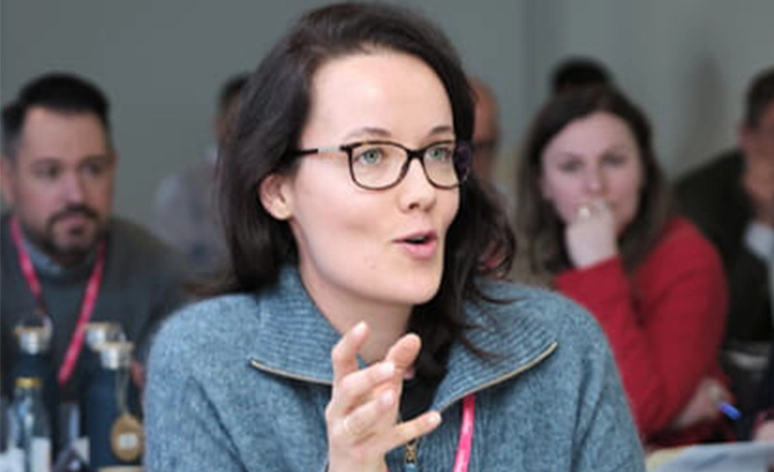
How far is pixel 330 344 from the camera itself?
2.21m

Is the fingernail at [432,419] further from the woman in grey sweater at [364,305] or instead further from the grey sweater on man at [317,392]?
the grey sweater on man at [317,392]

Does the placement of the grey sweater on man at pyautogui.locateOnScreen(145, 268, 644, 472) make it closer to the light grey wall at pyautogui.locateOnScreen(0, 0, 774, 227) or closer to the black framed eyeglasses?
the black framed eyeglasses

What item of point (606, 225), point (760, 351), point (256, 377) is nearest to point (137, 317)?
point (606, 225)

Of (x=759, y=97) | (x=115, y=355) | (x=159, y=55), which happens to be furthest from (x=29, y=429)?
(x=159, y=55)

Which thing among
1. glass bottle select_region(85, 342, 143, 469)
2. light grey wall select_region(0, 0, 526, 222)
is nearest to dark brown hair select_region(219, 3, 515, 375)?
glass bottle select_region(85, 342, 143, 469)

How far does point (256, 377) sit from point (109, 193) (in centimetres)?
229

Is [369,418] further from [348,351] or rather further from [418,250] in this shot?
[418,250]

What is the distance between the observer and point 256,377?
2.18 metres

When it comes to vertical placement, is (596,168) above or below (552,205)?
above

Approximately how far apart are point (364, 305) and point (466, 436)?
241mm

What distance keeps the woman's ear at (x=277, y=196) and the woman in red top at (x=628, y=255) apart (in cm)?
151

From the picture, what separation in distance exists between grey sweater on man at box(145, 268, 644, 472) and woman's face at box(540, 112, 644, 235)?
1.61m

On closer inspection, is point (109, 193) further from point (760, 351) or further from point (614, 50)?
point (614, 50)

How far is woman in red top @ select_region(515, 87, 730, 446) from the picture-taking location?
359 centimetres
